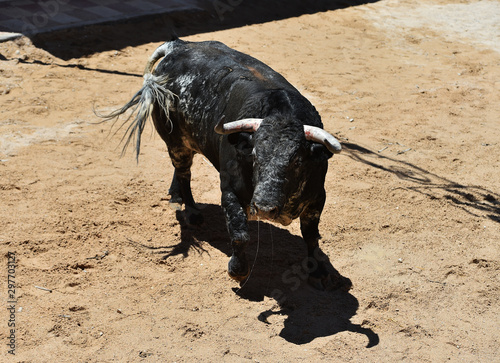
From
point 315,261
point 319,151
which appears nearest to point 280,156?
point 319,151

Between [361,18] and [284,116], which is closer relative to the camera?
[284,116]

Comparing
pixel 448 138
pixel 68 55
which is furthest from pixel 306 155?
pixel 68 55

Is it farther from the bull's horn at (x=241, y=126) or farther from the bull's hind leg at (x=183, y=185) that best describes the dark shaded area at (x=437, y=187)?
the bull's horn at (x=241, y=126)

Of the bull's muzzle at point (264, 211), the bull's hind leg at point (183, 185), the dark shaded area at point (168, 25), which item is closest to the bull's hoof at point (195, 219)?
the bull's hind leg at point (183, 185)

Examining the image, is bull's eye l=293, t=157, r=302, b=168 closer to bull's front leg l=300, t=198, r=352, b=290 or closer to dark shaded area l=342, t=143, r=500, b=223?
bull's front leg l=300, t=198, r=352, b=290

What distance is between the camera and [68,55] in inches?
405

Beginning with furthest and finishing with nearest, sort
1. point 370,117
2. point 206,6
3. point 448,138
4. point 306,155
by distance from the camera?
point 206,6
point 370,117
point 448,138
point 306,155

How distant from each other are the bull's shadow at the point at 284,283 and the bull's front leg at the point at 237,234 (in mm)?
311

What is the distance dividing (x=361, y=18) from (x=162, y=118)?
8432 millimetres

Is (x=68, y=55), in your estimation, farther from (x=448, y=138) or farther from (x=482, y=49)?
(x=482, y=49)

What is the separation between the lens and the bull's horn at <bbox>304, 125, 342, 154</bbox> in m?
4.25

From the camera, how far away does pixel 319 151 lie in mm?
4422

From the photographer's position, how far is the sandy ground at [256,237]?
4.56m

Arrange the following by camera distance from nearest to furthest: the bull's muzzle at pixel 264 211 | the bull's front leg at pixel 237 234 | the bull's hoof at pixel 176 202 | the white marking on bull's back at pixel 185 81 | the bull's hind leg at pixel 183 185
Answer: the bull's muzzle at pixel 264 211, the bull's front leg at pixel 237 234, the white marking on bull's back at pixel 185 81, the bull's hind leg at pixel 183 185, the bull's hoof at pixel 176 202
